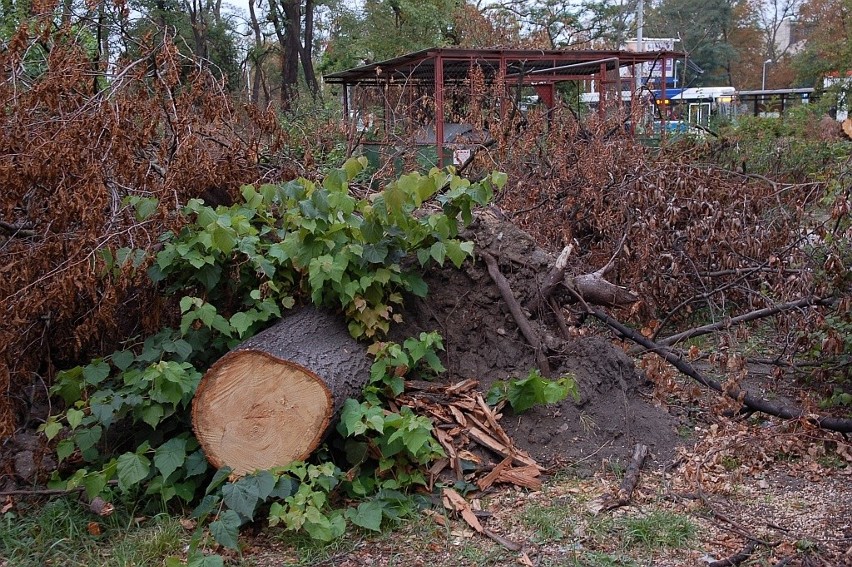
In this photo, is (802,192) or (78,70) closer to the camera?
(78,70)

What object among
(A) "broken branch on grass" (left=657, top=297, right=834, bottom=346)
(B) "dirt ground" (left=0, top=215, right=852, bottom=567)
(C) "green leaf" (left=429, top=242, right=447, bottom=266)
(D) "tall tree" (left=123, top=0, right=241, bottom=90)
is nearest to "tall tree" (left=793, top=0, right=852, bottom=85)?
(D) "tall tree" (left=123, top=0, right=241, bottom=90)

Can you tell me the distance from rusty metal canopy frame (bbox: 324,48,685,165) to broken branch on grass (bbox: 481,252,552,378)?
179 inches

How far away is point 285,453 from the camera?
3.97 m

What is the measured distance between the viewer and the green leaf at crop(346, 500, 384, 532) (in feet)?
12.4

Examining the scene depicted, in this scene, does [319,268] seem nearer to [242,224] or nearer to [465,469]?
[242,224]

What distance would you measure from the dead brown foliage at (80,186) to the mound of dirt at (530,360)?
148cm

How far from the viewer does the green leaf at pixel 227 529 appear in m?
3.53

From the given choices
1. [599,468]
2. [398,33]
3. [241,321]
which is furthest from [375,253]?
[398,33]

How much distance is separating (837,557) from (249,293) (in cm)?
306

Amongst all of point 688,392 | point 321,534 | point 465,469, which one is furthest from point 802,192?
point 321,534

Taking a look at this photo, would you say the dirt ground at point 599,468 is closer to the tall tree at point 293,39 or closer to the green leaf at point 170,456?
the green leaf at point 170,456

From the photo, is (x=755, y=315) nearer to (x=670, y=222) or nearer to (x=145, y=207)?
(x=670, y=222)

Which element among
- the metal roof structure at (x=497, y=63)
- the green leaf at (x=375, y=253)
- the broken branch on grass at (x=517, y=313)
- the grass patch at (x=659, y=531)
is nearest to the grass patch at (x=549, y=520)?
the grass patch at (x=659, y=531)

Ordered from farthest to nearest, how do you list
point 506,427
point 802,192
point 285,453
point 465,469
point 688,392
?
1. point 802,192
2. point 688,392
3. point 506,427
4. point 465,469
5. point 285,453
